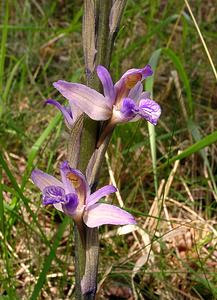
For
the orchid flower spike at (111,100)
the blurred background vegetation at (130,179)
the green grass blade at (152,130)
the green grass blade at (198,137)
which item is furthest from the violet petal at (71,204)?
the green grass blade at (198,137)

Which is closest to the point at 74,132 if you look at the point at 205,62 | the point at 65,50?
the point at 205,62

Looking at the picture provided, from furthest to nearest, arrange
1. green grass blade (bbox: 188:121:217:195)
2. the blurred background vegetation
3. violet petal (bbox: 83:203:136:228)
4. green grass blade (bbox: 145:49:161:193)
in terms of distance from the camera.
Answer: green grass blade (bbox: 188:121:217:195) → green grass blade (bbox: 145:49:161:193) → the blurred background vegetation → violet petal (bbox: 83:203:136:228)

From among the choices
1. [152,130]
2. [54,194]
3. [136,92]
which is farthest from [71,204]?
[152,130]

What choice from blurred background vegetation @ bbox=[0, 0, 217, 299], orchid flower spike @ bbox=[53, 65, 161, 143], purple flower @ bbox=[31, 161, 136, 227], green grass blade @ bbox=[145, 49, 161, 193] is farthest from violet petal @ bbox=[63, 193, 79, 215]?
green grass blade @ bbox=[145, 49, 161, 193]

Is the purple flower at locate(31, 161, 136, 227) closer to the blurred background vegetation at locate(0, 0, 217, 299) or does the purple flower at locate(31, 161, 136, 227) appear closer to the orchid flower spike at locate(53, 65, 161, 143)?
the orchid flower spike at locate(53, 65, 161, 143)

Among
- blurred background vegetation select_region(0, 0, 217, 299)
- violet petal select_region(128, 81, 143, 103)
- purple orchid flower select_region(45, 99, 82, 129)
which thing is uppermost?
violet petal select_region(128, 81, 143, 103)

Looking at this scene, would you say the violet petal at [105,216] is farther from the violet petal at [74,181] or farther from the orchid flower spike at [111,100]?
the orchid flower spike at [111,100]

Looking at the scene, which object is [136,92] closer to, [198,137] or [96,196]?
[96,196]
